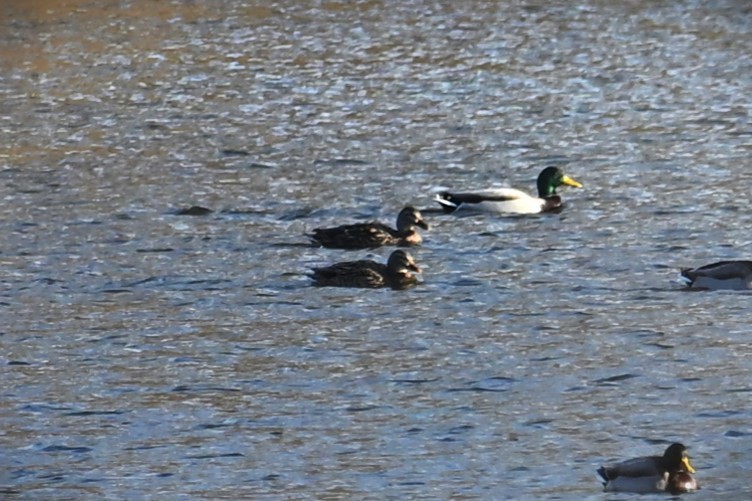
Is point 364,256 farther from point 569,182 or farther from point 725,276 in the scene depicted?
point 725,276

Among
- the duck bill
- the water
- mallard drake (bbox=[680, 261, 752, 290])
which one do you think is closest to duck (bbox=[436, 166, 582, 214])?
the duck bill

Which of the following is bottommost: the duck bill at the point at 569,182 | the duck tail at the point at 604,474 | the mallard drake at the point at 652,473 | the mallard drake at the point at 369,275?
the duck bill at the point at 569,182

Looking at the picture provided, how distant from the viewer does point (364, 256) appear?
14852 millimetres

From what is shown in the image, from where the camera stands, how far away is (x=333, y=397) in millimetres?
10758

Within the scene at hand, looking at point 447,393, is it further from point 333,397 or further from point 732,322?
point 732,322

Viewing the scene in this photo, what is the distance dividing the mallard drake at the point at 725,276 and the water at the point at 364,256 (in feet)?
0.34

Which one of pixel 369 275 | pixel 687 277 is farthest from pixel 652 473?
pixel 369 275

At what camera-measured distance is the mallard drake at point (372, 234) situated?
14.7 meters

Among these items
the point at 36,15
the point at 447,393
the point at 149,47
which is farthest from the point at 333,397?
the point at 36,15

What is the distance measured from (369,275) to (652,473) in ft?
16.0

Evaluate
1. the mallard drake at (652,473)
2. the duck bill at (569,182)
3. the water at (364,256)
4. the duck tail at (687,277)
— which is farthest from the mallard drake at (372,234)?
the mallard drake at (652,473)

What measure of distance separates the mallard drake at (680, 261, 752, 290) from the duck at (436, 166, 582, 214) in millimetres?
3069

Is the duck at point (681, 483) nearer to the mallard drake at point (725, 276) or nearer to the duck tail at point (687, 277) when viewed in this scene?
the mallard drake at point (725, 276)

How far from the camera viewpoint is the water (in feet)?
32.4
